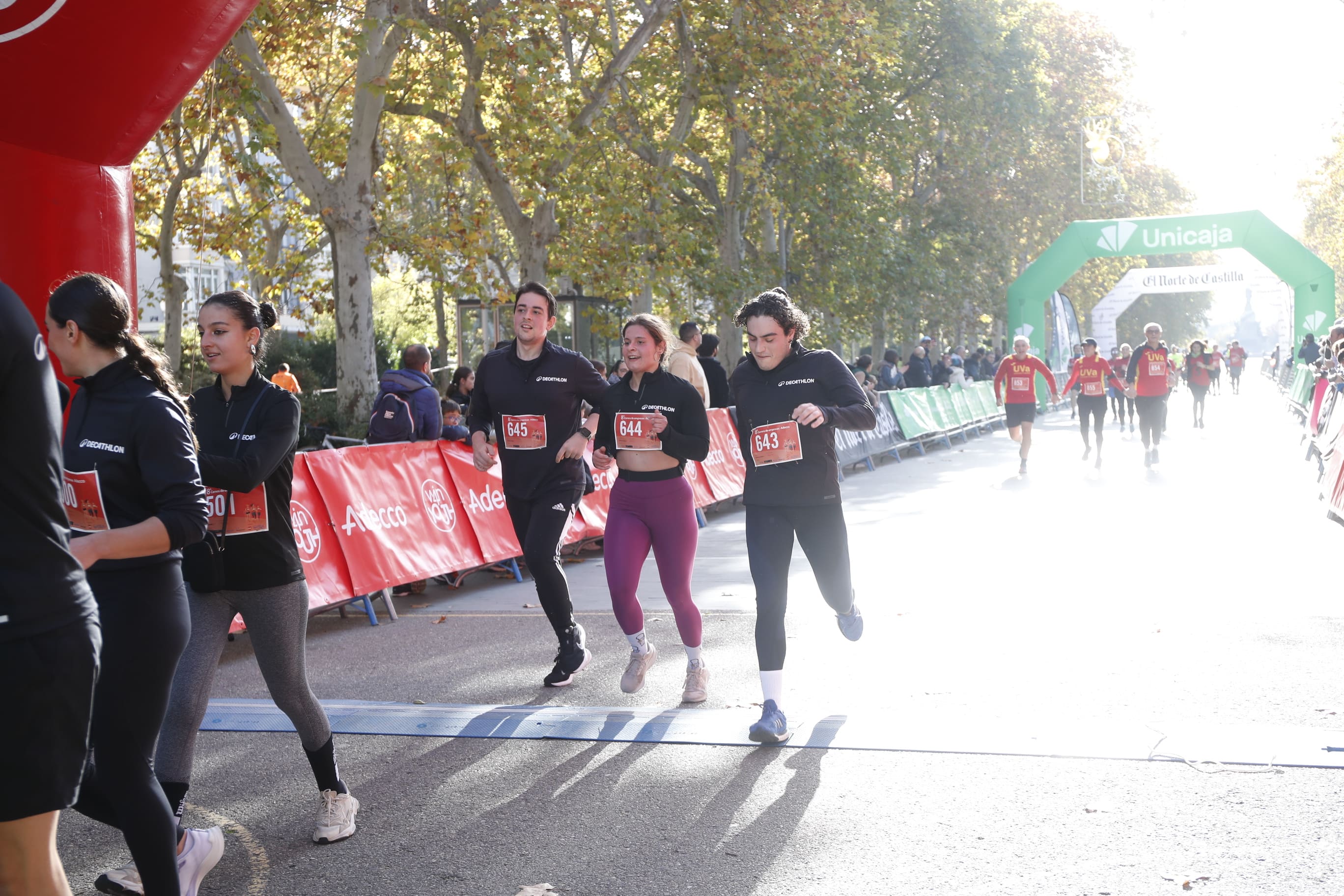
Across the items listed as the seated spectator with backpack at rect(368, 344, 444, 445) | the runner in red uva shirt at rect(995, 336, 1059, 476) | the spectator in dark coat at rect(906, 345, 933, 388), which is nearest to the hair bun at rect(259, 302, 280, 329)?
the seated spectator with backpack at rect(368, 344, 444, 445)

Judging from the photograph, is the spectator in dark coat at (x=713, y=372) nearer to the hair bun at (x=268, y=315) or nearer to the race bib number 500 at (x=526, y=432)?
the race bib number 500 at (x=526, y=432)

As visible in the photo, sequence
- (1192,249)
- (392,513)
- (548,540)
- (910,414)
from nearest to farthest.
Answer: (548,540) → (392,513) → (910,414) → (1192,249)

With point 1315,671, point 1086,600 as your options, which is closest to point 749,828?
point 1315,671

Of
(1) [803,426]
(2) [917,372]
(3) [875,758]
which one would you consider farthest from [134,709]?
(2) [917,372]

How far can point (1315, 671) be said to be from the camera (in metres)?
6.43

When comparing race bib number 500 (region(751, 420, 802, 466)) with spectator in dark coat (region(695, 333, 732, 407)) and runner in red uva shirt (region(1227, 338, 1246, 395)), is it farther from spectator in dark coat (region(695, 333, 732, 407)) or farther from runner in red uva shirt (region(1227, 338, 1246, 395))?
runner in red uva shirt (region(1227, 338, 1246, 395))

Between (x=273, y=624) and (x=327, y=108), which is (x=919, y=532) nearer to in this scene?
(x=273, y=624)

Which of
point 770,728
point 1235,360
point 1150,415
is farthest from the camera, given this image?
point 1235,360

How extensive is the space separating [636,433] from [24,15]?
2.97 m

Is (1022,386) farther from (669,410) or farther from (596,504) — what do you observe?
(669,410)

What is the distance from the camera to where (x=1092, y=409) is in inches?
761

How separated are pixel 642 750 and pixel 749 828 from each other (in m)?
1.07

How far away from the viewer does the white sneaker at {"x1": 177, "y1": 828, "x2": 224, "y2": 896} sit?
3.93 meters

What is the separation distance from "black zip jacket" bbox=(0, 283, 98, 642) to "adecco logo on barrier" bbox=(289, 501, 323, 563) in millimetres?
5927
